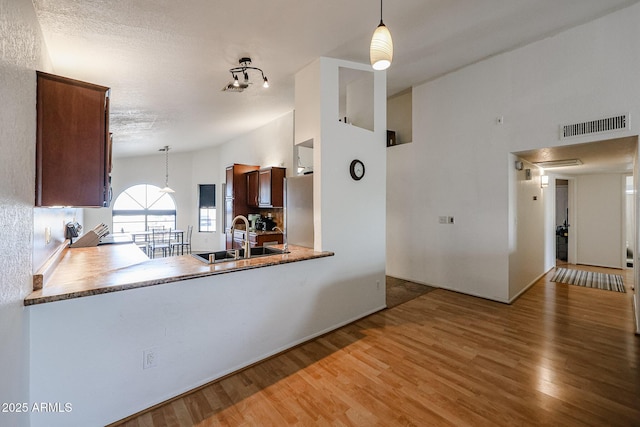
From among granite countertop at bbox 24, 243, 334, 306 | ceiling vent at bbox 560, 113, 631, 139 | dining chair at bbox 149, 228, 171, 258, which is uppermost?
ceiling vent at bbox 560, 113, 631, 139

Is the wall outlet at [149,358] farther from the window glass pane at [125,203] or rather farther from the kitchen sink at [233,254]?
the window glass pane at [125,203]

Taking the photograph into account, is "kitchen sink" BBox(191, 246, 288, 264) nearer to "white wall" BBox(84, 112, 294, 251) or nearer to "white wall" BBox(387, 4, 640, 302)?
→ "white wall" BBox(387, 4, 640, 302)

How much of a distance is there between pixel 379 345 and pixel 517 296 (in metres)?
2.74

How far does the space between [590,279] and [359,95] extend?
548cm

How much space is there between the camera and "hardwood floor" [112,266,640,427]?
5.86ft

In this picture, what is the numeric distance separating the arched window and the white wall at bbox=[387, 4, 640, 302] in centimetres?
711

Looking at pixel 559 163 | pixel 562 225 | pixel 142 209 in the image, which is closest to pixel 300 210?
pixel 559 163

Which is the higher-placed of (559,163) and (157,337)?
(559,163)

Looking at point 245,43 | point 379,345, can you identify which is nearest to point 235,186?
point 245,43

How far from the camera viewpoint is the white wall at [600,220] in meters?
5.75

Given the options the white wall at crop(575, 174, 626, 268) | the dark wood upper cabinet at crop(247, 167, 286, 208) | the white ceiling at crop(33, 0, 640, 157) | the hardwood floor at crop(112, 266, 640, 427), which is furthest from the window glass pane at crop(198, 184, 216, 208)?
the white wall at crop(575, 174, 626, 268)

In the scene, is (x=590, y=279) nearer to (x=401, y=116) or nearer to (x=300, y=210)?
(x=401, y=116)

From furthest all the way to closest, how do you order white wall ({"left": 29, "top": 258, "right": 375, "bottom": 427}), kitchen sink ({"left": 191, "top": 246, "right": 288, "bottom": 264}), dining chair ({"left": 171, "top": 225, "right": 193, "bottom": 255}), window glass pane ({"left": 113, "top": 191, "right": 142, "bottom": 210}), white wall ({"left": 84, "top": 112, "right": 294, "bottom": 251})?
window glass pane ({"left": 113, "top": 191, "right": 142, "bottom": 210}) → white wall ({"left": 84, "top": 112, "right": 294, "bottom": 251}) → dining chair ({"left": 171, "top": 225, "right": 193, "bottom": 255}) → kitchen sink ({"left": 191, "top": 246, "right": 288, "bottom": 264}) → white wall ({"left": 29, "top": 258, "right": 375, "bottom": 427})

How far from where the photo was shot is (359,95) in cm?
376
